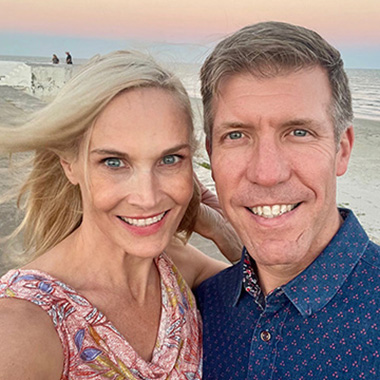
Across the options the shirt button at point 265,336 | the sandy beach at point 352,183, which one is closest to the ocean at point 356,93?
the sandy beach at point 352,183

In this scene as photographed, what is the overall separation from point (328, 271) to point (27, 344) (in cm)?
111

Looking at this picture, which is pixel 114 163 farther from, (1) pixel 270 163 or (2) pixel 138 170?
(1) pixel 270 163

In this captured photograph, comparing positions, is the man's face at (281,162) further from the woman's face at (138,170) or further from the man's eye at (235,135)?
the woman's face at (138,170)

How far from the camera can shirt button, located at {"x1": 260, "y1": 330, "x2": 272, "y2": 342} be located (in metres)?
1.83

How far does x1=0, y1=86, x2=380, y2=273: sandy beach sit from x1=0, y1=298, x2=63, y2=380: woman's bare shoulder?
3.52 ft

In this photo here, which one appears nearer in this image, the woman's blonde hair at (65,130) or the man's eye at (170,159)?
the woman's blonde hair at (65,130)

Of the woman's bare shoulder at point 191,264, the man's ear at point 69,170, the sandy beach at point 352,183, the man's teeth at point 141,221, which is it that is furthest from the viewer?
the sandy beach at point 352,183

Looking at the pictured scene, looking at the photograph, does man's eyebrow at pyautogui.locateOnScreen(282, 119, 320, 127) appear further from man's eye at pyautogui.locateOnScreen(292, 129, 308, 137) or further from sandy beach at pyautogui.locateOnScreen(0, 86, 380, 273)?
sandy beach at pyautogui.locateOnScreen(0, 86, 380, 273)

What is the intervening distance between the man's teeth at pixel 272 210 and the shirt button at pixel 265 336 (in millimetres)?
453

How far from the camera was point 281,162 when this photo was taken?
186 cm

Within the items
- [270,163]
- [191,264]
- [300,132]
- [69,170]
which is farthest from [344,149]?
[69,170]

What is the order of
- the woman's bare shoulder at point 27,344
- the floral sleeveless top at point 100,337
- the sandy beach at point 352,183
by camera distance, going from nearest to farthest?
1. the woman's bare shoulder at point 27,344
2. the floral sleeveless top at point 100,337
3. the sandy beach at point 352,183

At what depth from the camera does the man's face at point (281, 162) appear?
73.2 inches

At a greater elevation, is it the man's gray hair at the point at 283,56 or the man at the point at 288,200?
the man's gray hair at the point at 283,56
